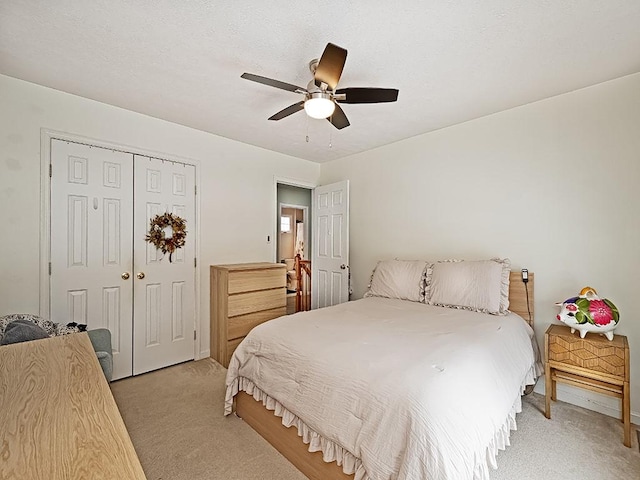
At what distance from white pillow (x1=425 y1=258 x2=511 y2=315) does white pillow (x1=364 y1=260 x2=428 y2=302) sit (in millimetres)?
128

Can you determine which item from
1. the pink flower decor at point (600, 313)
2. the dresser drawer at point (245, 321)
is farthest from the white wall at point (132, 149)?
the pink flower decor at point (600, 313)

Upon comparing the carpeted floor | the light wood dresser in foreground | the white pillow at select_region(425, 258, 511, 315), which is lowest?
the carpeted floor

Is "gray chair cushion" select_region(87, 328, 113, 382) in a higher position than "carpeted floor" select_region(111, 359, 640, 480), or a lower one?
higher

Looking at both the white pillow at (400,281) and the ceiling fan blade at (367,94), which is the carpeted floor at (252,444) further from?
the ceiling fan blade at (367,94)

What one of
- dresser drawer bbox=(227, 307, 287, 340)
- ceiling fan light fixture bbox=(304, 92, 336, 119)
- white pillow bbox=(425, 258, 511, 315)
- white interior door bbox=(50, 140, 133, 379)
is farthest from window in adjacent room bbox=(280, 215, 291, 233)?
ceiling fan light fixture bbox=(304, 92, 336, 119)

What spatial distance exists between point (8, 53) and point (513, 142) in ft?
12.6

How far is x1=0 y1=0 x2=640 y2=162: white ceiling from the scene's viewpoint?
1556 mm

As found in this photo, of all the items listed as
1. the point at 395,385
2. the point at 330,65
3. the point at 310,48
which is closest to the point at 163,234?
the point at 310,48

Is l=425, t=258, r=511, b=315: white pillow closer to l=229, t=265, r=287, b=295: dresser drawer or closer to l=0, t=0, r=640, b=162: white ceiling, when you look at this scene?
l=0, t=0, r=640, b=162: white ceiling

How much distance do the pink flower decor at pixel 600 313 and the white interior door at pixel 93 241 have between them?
373cm

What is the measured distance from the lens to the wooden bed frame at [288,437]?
5.04ft

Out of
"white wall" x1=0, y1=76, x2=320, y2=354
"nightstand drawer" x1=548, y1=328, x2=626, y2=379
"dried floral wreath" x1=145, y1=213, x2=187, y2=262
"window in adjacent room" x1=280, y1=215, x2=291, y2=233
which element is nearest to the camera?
"nightstand drawer" x1=548, y1=328, x2=626, y2=379

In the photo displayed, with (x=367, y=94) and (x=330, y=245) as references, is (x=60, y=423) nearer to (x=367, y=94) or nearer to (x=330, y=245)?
(x=367, y=94)

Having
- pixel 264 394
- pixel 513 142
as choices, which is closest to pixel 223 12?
pixel 264 394
